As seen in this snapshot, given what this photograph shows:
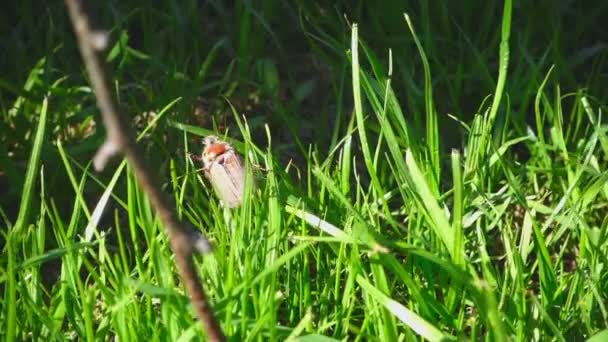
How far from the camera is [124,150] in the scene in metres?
1.09

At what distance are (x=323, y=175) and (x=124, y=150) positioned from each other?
2.39 ft

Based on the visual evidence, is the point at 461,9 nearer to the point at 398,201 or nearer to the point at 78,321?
the point at 398,201

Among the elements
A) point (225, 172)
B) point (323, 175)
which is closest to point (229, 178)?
point (225, 172)

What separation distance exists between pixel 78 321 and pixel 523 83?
4.17ft

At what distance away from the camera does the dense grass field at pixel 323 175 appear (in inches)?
66.4

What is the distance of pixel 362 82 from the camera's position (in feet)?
6.37

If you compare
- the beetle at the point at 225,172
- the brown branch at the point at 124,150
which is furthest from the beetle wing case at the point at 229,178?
the brown branch at the point at 124,150

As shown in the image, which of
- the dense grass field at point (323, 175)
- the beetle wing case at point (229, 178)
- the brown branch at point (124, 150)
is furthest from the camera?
the beetle wing case at point (229, 178)

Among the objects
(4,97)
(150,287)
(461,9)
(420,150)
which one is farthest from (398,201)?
(4,97)

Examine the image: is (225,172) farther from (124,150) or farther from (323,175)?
(124,150)

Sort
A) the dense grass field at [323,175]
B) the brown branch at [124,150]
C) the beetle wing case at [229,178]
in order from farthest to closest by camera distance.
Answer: the beetle wing case at [229,178], the dense grass field at [323,175], the brown branch at [124,150]

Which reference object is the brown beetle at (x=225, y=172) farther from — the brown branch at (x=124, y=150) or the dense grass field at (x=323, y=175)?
the brown branch at (x=124, y=150)

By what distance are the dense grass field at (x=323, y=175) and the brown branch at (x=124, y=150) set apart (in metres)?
0.05

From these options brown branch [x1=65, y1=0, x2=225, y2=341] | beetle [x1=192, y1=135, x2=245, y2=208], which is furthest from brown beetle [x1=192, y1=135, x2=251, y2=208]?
brown branch [x1=65, y1=0, x2=225, y2=341]
